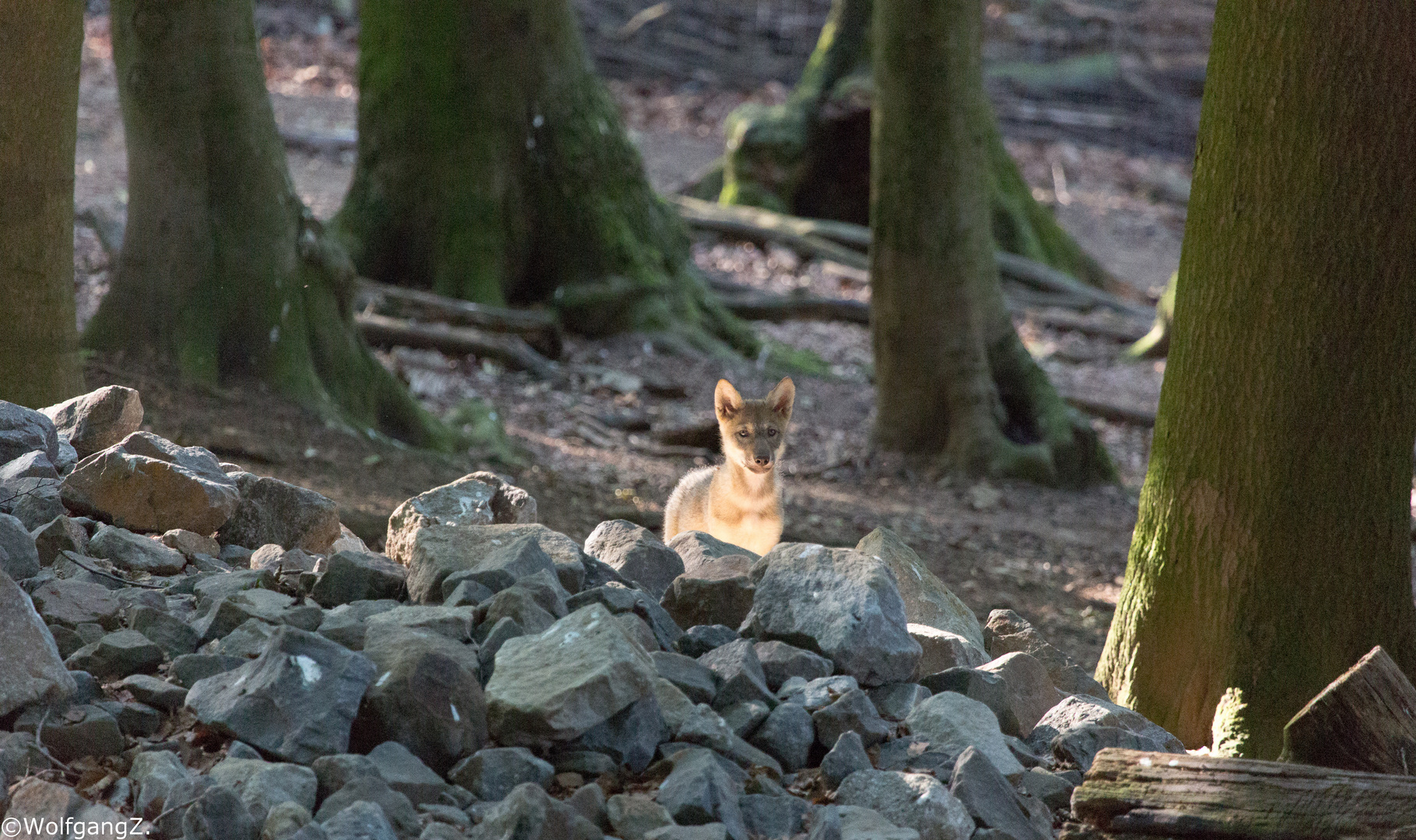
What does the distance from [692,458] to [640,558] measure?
506cm

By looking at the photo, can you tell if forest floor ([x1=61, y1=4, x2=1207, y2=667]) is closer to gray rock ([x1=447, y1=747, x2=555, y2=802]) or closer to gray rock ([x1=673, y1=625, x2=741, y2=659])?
gray rock ([x1=673, y1=625, x2=741, y2=659])

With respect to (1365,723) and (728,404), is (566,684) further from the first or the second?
(728,404)

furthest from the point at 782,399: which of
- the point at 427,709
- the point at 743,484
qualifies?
the point at 427,709

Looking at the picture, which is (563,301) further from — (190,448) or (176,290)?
(190,448)

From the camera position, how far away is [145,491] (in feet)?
14.7

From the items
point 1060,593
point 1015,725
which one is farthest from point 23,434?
point 1060,593

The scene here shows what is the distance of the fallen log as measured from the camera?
123 inches

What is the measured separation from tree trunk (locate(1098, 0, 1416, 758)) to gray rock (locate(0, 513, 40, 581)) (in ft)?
13.1

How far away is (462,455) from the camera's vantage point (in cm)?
838

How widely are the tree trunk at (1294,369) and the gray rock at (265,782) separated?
3474mm

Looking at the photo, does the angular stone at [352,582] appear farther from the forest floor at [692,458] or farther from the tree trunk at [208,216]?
the tree trunk at [208,216]

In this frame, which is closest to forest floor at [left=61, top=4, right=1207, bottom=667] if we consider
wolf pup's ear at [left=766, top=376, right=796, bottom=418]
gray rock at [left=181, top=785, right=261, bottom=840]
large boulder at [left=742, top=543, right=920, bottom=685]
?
wolf pup's ear at [left=766, top=376, right=796, bottom=418]

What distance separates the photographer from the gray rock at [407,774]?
3.04 metres

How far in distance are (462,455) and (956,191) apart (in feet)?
13.6
